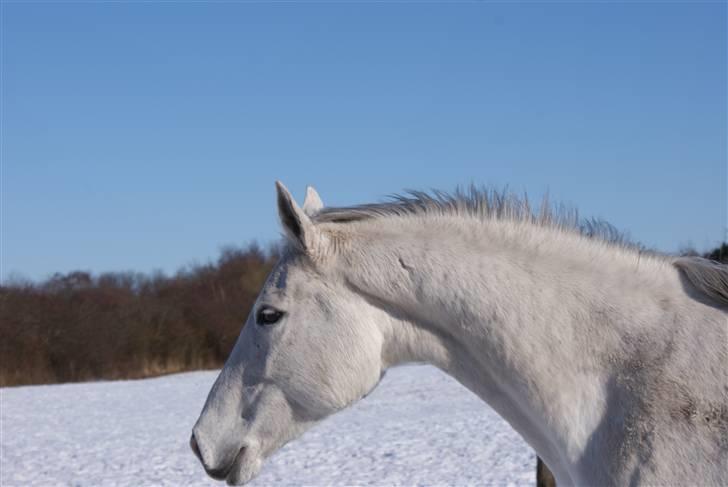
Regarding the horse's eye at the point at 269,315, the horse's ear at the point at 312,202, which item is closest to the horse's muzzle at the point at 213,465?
the horse's eye at the point at 269,315

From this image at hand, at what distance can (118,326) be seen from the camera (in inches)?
1344

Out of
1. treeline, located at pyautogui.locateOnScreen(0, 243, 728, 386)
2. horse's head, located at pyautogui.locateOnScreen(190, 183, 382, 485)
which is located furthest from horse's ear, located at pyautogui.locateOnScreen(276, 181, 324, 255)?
treeline, located at pyautogui.locateOnScreen(0, 243, 728, 386)

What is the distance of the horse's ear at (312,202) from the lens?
11.4 feet

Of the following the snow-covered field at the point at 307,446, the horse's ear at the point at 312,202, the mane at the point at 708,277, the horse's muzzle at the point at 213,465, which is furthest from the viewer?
the snow-covered field at the point at 307,446

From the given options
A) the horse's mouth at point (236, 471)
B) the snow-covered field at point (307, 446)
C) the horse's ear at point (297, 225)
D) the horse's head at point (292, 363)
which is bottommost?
the snow-covered field at point (307, 446)

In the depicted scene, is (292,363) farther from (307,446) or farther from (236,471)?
(307,446)

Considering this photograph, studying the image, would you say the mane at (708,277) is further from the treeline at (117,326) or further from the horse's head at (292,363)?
the treeline at (117,326)

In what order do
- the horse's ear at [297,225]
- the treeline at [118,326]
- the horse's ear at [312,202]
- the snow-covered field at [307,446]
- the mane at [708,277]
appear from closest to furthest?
the mane at [708,277] → the horse's ear at [297,225] → the horse's ear at [312,202] → the snow-covered field at [307,446] → the treeline at [118,326]

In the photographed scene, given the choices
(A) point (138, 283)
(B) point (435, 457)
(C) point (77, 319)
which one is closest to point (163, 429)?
(B) point (435, 457)

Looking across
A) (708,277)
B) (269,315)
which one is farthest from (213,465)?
(708,277)

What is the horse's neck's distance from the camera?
9.26 ft

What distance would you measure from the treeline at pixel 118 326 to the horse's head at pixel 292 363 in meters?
29.4

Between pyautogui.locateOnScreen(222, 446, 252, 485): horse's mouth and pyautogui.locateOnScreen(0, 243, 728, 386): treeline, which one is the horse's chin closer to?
pyautogui.locateOnScreen(222, 446, 252, 485): horse's mouth

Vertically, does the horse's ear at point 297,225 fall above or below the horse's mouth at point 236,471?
above
